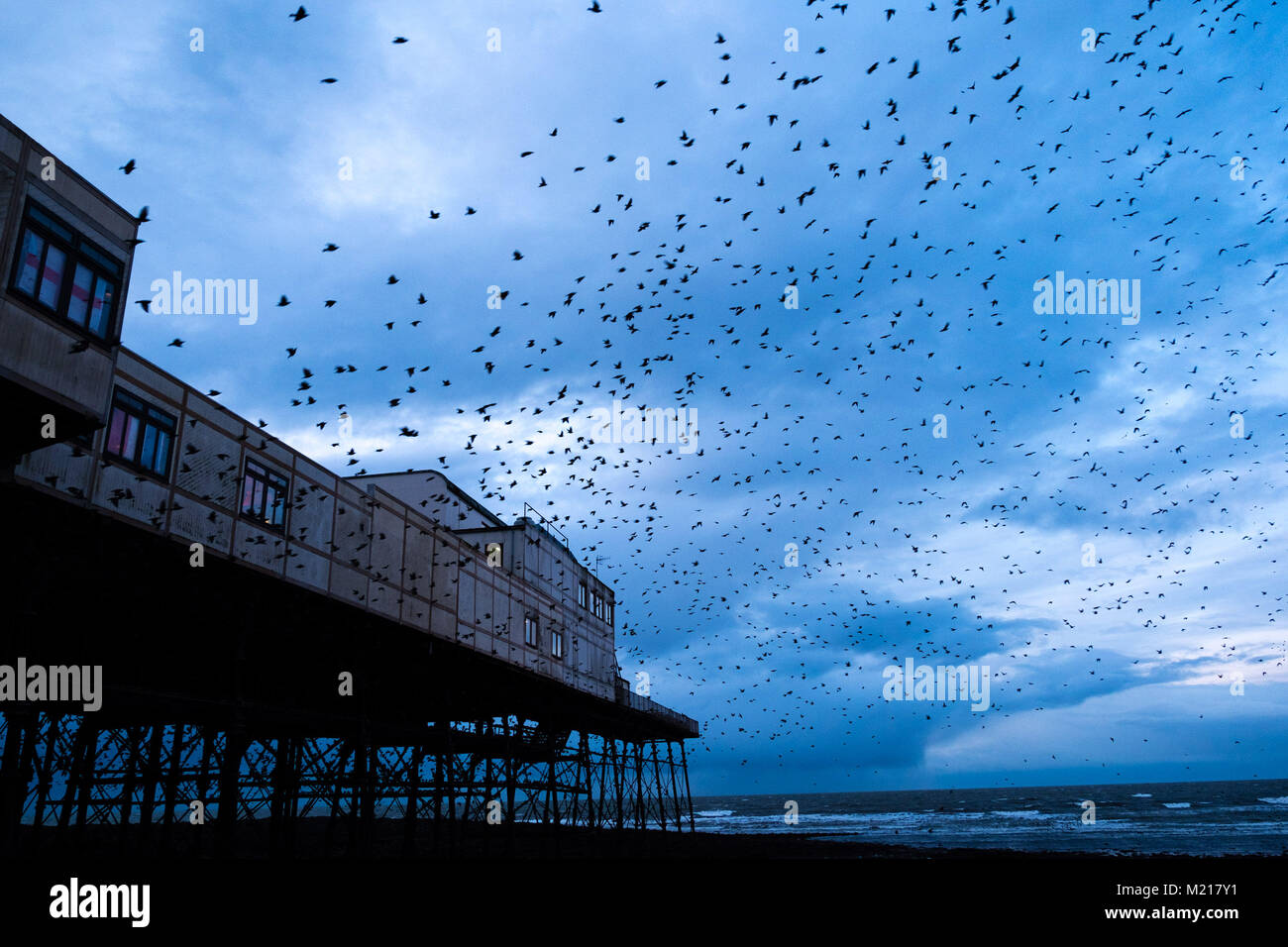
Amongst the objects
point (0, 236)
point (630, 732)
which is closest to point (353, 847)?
point (0, 236)

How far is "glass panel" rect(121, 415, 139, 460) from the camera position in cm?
1407

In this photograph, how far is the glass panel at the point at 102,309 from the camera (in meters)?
12.8

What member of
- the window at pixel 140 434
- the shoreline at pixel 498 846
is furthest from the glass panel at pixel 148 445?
the shoreline at pixel 498 846

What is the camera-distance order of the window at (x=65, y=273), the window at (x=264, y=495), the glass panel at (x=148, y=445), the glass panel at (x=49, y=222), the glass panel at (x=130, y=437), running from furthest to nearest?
the window at (x=264, y=495) < the glass panel at (x=148, y=445) < the glass panel at (x=130, y=437) < the glass panel at (x=49, y=222) < the window at (x=65, y=273)

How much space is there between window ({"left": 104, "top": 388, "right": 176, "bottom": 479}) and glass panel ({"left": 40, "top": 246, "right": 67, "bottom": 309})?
2.18m

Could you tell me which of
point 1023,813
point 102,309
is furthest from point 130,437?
point 1023,813

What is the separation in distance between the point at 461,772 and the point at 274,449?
22.8 m

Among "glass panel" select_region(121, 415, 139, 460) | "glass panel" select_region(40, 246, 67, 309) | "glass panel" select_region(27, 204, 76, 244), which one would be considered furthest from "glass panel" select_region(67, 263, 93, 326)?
"glass panel" select_region(121, 415, 139, 460)

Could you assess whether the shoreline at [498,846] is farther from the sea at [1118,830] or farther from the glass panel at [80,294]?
the glass panel at [80,294]

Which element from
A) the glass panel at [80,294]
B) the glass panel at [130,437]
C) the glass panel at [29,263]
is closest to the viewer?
the glass panel at [29,263]

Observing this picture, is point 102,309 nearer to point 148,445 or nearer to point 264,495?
point 148,445

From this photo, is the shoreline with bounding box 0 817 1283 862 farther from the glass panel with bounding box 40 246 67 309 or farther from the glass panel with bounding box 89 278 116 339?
the glass panel with bounding box 40 246 67 309

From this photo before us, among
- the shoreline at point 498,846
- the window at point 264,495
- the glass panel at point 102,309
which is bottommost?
the shoreline at point 498,846
